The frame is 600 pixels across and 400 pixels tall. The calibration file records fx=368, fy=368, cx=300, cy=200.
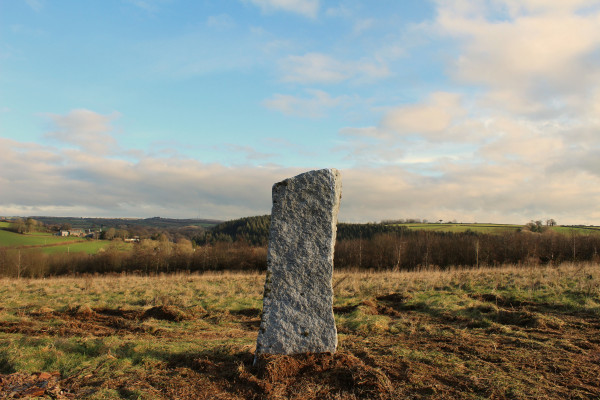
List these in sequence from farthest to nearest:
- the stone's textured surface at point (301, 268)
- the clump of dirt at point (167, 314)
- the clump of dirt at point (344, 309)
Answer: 1. the clump of dirt at point (344, 309)
2. the clump of dirt at point (167, 314)
3. the stone's textured surface at point (301, 268)

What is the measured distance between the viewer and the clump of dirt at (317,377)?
15.3 feet

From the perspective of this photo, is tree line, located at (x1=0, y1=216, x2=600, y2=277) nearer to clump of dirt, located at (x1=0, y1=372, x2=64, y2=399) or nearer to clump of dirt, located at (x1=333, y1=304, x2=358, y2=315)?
clump of dirt, located at (x1=333, y1=304, x2=358, y2=315)

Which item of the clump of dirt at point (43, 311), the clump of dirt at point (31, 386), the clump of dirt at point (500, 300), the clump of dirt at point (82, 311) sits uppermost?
the clump of dirt at point (500, 300)

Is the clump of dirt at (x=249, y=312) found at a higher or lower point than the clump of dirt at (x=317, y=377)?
lower

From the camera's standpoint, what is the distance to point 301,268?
6.07 meters

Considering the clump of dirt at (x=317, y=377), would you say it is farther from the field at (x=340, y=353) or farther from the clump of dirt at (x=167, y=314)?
the clump of dirt at (x=167, y=314)

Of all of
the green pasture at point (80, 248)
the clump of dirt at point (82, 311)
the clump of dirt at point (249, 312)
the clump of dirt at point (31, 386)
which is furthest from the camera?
the green pasture at point (80, 248)

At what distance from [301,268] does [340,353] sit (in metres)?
1.47

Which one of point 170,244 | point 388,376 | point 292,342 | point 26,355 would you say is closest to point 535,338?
point 388,376

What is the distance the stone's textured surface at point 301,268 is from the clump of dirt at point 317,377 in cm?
27

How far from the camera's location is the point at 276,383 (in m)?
5.00

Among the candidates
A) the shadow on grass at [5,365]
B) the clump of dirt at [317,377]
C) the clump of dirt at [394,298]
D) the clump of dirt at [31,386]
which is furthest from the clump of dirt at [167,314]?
the clump of dirt at [394,298]

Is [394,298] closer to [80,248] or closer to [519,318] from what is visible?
→ [519,318]

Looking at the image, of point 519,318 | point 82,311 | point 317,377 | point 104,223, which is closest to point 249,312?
point 82,311
